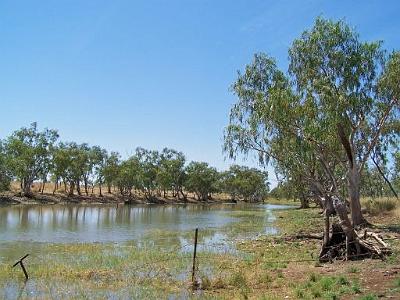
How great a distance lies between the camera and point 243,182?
15938 cm

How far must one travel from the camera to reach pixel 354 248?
19688 millimetres

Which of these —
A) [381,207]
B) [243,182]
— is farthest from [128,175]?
[381,207]

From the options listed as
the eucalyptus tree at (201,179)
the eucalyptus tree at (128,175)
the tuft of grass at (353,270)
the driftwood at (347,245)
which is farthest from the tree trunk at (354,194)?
the eucalyptus tree at (201,179)

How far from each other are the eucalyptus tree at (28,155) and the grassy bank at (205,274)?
6821 centimetres

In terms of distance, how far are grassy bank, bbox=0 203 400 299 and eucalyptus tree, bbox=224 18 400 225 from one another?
8763 mm

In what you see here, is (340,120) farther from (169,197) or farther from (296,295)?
(169,197)

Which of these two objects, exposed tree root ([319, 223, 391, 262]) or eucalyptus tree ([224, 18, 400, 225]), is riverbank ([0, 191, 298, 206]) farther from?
exposed tree root ([319, 223, 391, 262])

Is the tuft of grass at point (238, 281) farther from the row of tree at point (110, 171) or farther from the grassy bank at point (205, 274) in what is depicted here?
the row of tree at point (110, 171)

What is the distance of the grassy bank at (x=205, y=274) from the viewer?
46.6ft

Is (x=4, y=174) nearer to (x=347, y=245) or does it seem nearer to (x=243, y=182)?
(x=347, y=245)

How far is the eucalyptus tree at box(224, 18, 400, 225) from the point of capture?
98.7 ft

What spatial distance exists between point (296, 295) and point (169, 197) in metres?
129

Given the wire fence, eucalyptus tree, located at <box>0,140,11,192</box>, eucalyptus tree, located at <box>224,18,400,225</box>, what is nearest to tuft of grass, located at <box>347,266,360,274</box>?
the wire fence

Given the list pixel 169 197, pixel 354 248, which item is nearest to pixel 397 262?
pixel 354 248
